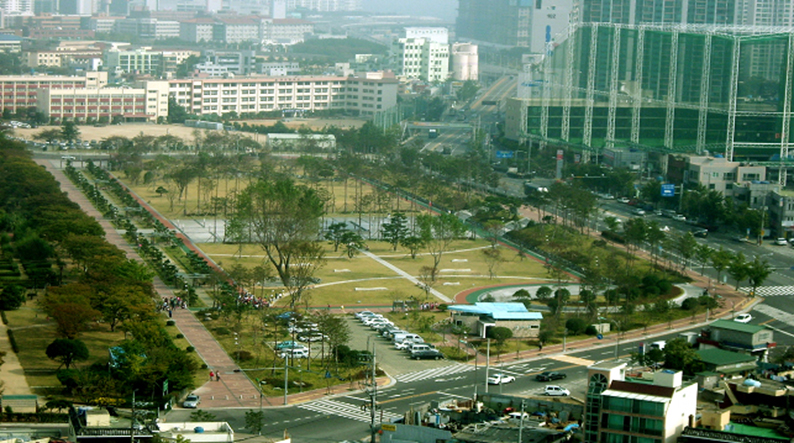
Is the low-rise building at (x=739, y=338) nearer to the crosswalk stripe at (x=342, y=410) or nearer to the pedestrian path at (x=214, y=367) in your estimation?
the crosswalk stripe at (x=342, y=410)

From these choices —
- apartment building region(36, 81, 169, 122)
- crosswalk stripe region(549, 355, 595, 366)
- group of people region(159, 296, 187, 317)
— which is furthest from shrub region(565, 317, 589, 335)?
apartment building region(36, 81, 169, 122)

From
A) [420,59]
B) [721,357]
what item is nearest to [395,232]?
[721,357]

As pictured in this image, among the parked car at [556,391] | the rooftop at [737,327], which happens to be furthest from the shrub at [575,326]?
the parked car at [556,391]

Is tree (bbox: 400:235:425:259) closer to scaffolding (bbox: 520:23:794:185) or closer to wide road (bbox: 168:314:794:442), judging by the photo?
wide road (bbox: 168:314:794:442)

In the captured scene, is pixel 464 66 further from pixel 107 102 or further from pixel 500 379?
pixel 500 379

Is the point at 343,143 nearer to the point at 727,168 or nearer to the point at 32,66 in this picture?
the point at 727,168
